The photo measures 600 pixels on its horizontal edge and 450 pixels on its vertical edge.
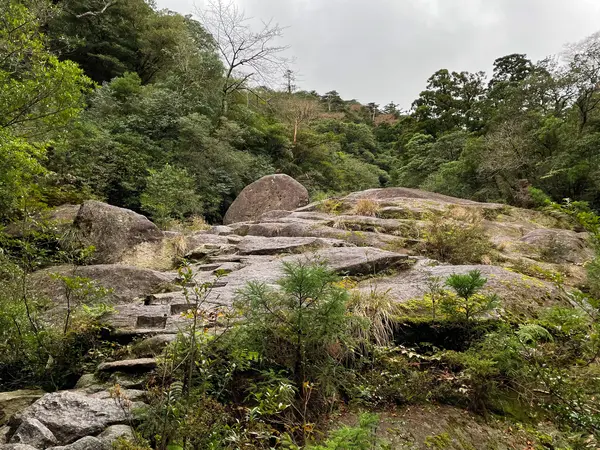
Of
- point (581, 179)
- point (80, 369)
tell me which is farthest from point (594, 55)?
point (80, 369)

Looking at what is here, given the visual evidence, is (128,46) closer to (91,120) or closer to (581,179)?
(91,120)

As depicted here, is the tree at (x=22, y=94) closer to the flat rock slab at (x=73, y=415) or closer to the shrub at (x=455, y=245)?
the flat rock slab at (x=73, y=415)

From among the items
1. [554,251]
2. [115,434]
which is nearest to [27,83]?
[115,434]

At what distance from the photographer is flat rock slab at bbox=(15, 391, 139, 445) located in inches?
68.2

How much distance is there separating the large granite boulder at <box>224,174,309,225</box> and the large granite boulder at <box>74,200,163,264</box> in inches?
233

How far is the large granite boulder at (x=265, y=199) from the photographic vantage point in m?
11.9

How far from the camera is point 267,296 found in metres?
2.37

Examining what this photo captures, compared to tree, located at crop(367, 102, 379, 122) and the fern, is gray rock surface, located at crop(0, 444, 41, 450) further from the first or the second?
tree, located at crop(367, 102, 379, 122)

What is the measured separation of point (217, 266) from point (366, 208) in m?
4.01

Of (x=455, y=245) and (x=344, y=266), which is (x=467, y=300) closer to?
(x=344, y=266)

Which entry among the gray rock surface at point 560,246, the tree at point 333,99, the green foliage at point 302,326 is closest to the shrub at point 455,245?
the gray rock surface at point 560,246

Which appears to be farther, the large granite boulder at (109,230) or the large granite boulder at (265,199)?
the large granite boulder at (265,199)

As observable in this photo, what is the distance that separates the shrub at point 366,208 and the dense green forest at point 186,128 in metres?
3.90

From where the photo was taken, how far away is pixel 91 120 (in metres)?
10.8
